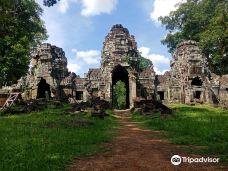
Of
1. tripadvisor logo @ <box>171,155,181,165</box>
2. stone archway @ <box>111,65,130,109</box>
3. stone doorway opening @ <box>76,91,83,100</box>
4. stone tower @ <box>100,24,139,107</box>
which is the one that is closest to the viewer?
tripadvisor logo @ <box>171,155,181,165</box>

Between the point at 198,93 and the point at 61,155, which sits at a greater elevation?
the point at 198,93

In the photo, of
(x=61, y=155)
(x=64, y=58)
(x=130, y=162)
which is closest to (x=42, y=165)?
(x=61, y=155)

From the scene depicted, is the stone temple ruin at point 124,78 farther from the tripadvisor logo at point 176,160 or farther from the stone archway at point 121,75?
the tripadvisor logo at point 176,160

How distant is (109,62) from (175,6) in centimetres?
3177

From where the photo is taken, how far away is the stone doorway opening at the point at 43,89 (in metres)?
43.7

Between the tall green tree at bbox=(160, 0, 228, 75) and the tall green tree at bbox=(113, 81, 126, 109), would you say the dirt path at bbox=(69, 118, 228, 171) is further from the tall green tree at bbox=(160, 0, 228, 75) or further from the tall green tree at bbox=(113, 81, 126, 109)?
the tall green tree at bbox=(113, 81, 126, 109)

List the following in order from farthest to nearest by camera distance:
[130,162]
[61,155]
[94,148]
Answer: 1. [94,148]
2. [61,155]
3. [130,162]

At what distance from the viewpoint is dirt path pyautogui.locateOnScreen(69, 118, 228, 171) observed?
866cm

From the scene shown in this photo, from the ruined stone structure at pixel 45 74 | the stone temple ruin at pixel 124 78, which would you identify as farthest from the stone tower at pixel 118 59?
the ruined stone structure at pixel 45 74

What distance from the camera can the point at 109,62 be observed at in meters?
37.8

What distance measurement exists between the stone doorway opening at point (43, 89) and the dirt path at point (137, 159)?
104 feet

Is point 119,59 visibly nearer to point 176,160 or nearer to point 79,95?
point 79,95

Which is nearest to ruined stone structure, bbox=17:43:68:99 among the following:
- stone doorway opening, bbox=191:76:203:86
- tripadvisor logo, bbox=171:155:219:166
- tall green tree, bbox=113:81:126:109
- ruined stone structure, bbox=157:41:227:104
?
ruined stone structure, bbox=157:41:227:104

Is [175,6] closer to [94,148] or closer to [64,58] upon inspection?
[64,58]
